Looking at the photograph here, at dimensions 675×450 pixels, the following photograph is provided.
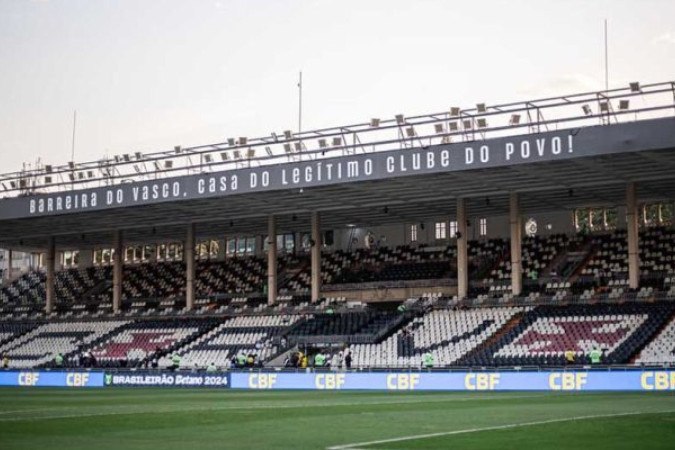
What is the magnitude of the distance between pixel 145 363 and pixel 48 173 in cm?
1363

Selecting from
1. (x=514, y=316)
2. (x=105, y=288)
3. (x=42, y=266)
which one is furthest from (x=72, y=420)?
(x=42, y=266)

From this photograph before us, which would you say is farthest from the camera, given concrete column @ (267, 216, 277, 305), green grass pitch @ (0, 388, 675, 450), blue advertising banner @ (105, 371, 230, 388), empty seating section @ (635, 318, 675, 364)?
concrete column @ (267, 216, 277, 305)

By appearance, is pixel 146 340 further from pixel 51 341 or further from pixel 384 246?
pixel 384 246

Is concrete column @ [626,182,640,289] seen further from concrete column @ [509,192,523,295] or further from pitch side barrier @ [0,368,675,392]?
pitch side barrier @ [0,368,675,392]

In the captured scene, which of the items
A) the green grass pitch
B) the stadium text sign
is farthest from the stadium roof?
the green grass pitch

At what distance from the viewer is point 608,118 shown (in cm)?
4828

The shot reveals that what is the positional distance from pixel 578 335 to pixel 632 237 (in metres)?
6.28

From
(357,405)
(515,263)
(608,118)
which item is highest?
(608,118)

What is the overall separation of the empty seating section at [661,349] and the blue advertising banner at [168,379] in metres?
18.7

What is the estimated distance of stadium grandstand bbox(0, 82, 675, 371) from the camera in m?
50.4

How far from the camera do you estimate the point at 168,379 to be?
164ft

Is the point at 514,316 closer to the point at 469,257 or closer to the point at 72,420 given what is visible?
the point at 469,257

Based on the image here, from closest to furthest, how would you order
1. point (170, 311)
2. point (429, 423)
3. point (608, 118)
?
1. point (429, 423)
2. point (608, 118)
3. point (170, 311)

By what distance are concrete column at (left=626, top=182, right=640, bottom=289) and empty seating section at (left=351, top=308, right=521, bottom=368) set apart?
6322mm
